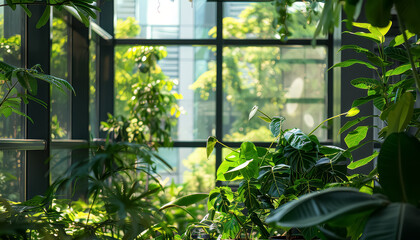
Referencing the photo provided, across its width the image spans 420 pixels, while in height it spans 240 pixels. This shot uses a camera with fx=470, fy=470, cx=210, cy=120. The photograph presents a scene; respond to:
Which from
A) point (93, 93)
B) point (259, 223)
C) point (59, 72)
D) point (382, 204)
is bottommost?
point (259, 223)

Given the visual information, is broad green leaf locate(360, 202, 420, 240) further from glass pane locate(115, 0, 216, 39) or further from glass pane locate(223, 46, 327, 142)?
glass pane locate(115, 0, 216, 39)

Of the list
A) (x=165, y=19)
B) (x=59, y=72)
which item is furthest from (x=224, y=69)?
(x=59, y=72)

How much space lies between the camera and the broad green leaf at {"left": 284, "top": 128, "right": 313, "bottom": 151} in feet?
5.94

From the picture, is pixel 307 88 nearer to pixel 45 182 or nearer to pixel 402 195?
pixel 45 182

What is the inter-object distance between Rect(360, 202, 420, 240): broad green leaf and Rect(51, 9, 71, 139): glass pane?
281 cm

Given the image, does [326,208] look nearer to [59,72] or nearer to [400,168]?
[400,168]

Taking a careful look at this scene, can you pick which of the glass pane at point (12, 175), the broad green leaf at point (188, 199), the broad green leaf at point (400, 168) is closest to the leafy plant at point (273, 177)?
the broad green leaf at point (188, 199)

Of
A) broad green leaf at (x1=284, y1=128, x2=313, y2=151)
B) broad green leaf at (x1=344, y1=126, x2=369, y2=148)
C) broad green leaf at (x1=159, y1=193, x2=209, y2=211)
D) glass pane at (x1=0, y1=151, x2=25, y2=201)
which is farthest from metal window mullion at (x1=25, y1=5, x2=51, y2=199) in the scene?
broad green leaf at (x1=344, y1=126, x2=369, y2=148)

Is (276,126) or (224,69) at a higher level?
(224,69)

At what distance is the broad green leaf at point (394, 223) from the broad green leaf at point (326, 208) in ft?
0.06

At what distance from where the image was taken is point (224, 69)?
193 inches

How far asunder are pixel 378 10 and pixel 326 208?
0.43 meters

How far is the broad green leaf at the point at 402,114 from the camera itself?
49.4 inches

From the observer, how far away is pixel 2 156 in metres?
2.57
